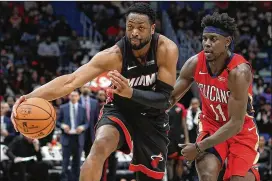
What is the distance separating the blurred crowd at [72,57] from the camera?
37.4 feet

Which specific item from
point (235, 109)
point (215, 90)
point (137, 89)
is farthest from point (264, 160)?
point (137, 89)

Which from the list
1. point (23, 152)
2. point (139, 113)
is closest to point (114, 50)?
point (139, 113)

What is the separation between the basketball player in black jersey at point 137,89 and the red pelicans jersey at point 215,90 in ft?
0.92

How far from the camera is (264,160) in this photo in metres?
12.8

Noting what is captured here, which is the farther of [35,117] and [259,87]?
[259,87]

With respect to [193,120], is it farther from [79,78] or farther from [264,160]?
[79,78]

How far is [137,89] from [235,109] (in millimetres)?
924

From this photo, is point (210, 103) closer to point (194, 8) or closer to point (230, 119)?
point (230, 119)

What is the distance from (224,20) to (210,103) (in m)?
0.80

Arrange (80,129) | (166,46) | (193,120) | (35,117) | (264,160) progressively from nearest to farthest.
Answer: (35,117) < (166,46) < (80,129) < (193,120) < (264,160)

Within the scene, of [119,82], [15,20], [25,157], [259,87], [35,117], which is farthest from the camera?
[15,20]

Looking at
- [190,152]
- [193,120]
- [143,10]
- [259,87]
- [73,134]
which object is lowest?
[259,87]

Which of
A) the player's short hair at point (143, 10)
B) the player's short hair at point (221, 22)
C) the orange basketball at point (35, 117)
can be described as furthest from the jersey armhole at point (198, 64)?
the orange basketball at point (35, 117)

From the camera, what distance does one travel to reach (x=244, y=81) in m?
5.94
